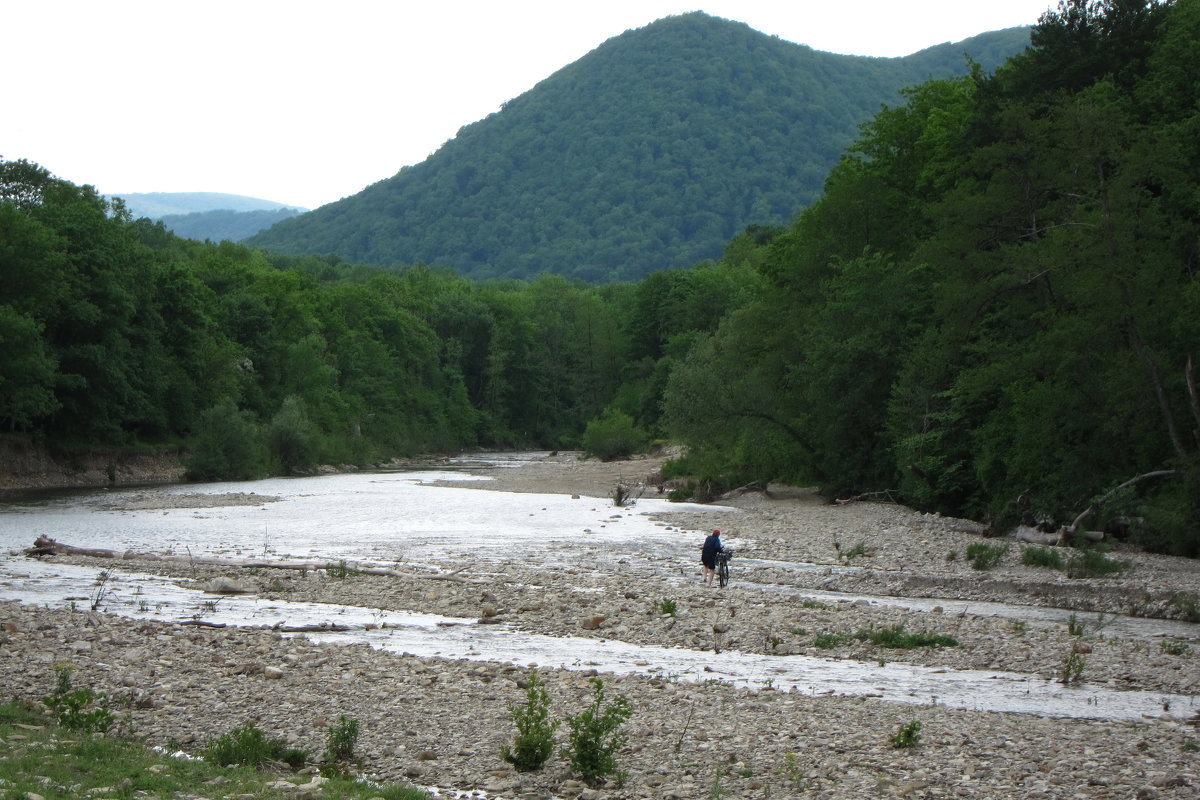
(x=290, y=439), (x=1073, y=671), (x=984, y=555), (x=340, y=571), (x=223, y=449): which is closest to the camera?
(x=1073, y=671)

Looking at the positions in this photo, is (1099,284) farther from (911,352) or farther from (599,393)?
(599,393)

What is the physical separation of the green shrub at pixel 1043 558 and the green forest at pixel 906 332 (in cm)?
396

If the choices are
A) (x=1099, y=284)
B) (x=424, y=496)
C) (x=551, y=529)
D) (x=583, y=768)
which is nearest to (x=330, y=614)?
(x=583, y=768)

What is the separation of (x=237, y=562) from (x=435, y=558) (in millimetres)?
5267

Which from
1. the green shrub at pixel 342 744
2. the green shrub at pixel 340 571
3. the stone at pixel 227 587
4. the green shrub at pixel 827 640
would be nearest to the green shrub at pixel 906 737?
the green shrub at pixel 342 744

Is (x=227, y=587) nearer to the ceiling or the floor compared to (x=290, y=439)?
nearer to the floor

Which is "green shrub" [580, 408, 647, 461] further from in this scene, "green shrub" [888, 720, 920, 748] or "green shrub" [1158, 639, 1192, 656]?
"green shrub" [888, 720, 920, 748]

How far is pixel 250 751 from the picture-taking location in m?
11.3

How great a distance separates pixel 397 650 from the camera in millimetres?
17578

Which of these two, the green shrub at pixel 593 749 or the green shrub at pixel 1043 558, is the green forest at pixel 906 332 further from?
the green shrub at pixel 593 749

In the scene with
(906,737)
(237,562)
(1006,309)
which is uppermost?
(1006,309)

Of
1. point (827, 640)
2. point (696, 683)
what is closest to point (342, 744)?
point (696, 683)

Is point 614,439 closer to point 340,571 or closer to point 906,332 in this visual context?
point 906,332

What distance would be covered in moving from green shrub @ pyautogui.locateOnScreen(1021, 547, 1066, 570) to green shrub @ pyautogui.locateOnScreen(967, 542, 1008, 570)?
0.64 meters
